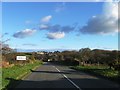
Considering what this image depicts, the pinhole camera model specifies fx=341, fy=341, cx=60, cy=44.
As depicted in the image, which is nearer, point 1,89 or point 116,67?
point 1,89

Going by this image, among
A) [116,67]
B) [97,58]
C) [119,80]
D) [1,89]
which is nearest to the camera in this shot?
[1,89]

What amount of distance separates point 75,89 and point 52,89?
1291mm

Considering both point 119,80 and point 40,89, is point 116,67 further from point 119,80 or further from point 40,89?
point 40,89

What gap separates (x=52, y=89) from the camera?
19031 mm

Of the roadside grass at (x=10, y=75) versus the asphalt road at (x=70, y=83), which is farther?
the asphalt road at (x=70, y=83)

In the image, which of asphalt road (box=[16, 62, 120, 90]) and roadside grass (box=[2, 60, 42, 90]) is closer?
roadside grass (box=[2, 60, 42, 90])

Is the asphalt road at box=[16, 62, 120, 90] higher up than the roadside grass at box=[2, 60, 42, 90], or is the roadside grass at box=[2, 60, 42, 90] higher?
the roadside grass at box=[2, 60, 42, 90]

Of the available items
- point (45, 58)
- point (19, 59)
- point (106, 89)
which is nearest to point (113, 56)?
point (19, 59)

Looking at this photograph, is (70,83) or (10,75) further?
(10,75)

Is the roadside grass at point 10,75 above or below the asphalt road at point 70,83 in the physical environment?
above

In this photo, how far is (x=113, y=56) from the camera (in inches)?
2217

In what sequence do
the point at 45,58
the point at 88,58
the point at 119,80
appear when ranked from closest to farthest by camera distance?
the point at 119,80 → the point at 88,58 → the point at 45,58

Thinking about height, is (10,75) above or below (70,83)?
above

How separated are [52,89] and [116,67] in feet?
80.4
